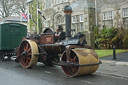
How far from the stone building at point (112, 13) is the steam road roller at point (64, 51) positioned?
981 cm

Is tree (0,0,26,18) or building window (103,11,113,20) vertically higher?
tree (0,0,26,18)

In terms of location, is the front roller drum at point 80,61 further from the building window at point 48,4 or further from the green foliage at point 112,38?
the building window at point 48,4

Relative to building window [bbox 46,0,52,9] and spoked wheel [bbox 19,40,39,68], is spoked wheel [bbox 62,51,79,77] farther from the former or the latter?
building window [bbox 46,0,52,9]

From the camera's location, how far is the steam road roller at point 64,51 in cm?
744

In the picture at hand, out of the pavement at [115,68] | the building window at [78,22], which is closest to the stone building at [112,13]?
the building window at [78,22]

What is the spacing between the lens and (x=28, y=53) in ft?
32.0

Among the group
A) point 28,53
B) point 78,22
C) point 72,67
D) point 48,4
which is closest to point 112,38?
point 78,22

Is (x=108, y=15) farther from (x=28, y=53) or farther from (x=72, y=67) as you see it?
(x=72, y=67)

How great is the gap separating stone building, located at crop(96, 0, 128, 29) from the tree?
88.3 ft

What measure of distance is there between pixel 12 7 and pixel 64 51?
39017mm

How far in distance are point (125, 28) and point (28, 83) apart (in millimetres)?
12545

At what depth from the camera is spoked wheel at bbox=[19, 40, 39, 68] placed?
368 inches

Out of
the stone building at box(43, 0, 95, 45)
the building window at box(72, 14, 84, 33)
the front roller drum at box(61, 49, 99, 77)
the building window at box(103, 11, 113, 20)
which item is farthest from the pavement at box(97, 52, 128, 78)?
the building window at box(72, 14, 84, 33)

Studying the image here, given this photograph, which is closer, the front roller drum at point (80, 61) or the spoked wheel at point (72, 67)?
the front roller drum at point (80, 61)
